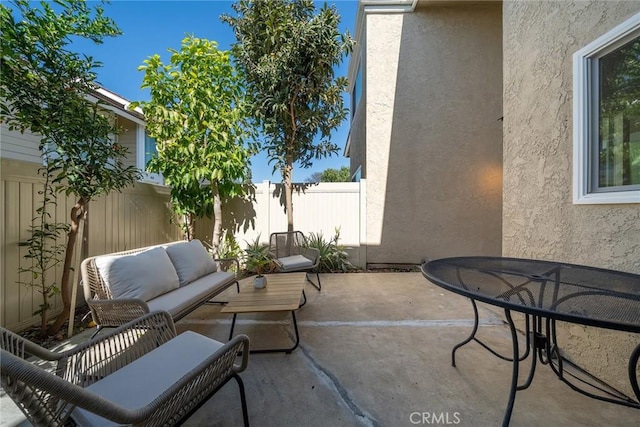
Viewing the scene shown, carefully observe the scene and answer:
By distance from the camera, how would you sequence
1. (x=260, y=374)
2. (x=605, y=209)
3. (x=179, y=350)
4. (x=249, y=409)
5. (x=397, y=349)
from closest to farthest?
(x=179, y=350) → (x=249, y=409) → (x=605, y=209) → (x=260, y=374) → (x=397, y=349)

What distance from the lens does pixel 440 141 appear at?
5.53 metres

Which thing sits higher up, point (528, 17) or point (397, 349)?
point (528, 17)

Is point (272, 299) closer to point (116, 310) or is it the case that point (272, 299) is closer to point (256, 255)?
point (116, 310)

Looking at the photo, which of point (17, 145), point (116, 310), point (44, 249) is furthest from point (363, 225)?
point (17, 145)

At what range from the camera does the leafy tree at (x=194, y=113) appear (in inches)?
158

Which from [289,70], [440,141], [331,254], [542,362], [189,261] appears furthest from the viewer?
[440,141]

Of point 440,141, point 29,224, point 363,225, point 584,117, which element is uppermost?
point 440,141

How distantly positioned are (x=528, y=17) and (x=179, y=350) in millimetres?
4359

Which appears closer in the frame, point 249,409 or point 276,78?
point 249,409

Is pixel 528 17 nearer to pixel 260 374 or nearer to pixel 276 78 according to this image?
pixel 276 78

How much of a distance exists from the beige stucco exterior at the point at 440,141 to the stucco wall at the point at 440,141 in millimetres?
21

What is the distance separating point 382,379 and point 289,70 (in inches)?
192

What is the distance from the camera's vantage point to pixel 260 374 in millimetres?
Answer: 2111

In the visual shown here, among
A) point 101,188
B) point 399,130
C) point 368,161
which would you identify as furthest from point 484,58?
point 101,188
